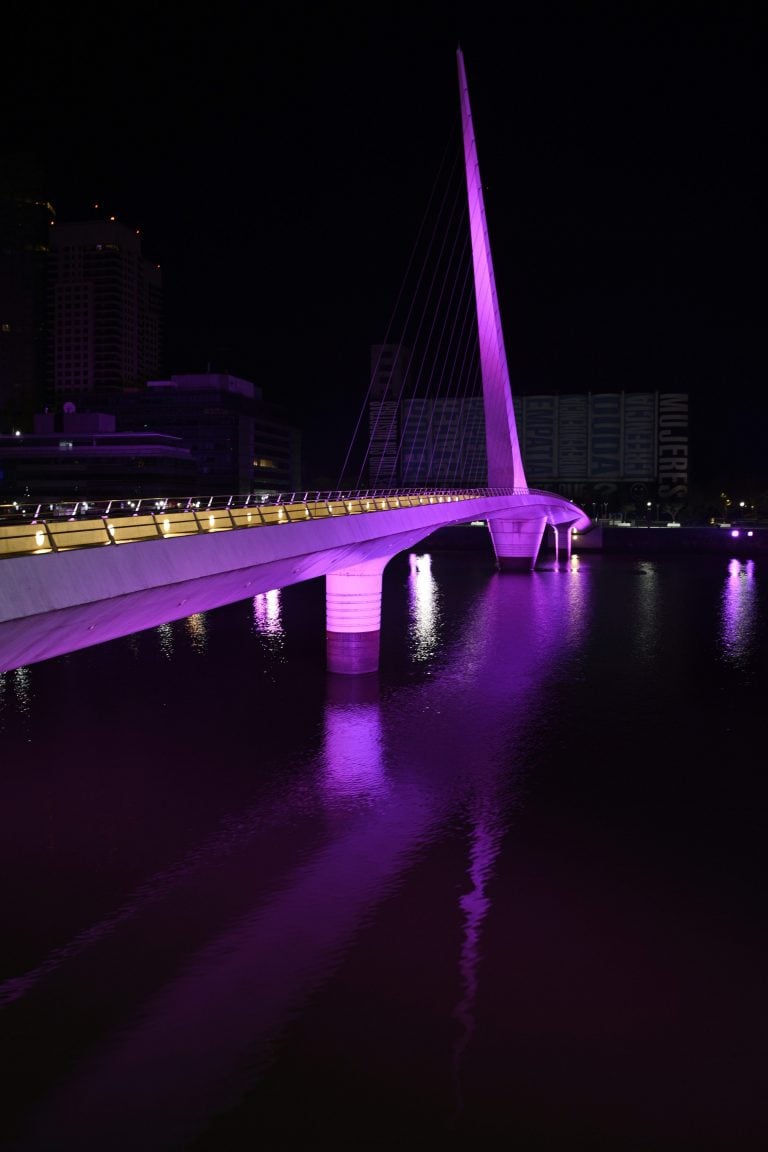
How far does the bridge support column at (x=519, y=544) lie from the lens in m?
72.3

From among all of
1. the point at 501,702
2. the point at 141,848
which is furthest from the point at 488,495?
the point at 141,848

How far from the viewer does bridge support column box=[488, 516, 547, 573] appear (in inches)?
2847

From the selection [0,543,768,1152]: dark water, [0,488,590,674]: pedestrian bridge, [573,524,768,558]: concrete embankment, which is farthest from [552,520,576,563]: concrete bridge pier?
[0,488,590,674]: pedestrian bridge

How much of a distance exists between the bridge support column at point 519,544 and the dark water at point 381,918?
43818 millimetres

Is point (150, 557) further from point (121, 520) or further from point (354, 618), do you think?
point (354, 618)

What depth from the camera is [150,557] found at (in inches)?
546

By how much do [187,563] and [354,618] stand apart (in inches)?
652

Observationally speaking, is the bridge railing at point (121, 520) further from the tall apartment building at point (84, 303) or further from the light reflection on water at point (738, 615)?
the tall apartment building at point (84, 303)

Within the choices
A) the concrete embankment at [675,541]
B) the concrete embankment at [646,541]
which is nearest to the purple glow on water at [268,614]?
the concrete embankment at [646,541]

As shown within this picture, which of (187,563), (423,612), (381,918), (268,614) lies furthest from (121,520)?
(423,612)

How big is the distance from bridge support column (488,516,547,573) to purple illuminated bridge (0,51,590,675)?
36262 mm

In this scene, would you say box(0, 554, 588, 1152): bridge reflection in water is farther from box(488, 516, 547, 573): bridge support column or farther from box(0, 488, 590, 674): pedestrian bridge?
box(488, 516, 547, 573): bridge support column

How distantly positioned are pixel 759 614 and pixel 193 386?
9831 centimetres

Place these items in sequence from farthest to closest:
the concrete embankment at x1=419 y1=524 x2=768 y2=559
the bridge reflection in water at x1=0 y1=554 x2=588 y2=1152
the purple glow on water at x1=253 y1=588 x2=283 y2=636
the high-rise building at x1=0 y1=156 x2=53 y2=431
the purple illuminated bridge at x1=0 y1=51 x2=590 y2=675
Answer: the high-rise building at x1=0 y1=156 x2=53 y2=431
the concrete embankment at x1=419 y1=524 x2=768 y2=559
the purple glow on water at x1=253 y1=588 x2=283 y2=636
the purple illuminated bridge at x1=0 y1=51 x2=590 y2=675
the bridge reflection in water at x1=0 y1=554 x2=588 y2=1152
